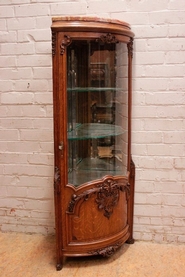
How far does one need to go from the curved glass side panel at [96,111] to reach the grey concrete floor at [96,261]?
21.4 inches

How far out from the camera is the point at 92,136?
71.8 inches

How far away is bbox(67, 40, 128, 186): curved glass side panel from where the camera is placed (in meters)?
1.75

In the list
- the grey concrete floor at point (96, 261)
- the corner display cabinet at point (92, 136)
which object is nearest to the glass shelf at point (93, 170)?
the corner display cabinet at point (92, 136)

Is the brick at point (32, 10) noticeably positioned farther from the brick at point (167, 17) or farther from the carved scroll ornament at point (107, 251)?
the carved scroll ornament at point (107, 251)

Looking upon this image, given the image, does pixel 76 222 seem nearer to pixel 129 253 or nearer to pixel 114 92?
pixel 129 253

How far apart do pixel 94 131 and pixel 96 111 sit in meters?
0.13

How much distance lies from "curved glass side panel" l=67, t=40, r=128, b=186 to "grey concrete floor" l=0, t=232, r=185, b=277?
0.54m

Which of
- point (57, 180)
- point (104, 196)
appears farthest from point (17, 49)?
point (104, 196)

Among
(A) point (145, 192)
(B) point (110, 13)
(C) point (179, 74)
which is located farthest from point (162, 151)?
(B) point (110, 13)

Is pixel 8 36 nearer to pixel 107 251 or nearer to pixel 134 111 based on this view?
pixel 134 111

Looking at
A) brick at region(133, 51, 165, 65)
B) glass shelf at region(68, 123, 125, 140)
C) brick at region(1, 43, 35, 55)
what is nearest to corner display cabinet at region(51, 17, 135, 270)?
glass shelf at region(68, 123, 125, 140)

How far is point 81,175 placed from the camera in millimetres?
1843

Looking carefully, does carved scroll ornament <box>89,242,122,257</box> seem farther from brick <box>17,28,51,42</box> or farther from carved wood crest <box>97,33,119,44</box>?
brick <box>17,28,51,42</box>

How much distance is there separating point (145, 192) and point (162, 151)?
0.32m
